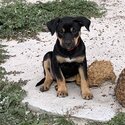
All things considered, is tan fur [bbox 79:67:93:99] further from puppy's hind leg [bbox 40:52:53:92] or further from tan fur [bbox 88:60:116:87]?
puppy's hind leg [bbox 40:52:53:92]

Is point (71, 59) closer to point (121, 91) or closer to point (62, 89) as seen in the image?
point (62, 89)

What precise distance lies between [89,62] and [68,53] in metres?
1.31

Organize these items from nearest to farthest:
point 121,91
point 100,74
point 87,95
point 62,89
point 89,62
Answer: point 121,91, point 87,95, point 62,89, point 100,74, point 89,62

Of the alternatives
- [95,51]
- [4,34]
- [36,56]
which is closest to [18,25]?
[4,34]

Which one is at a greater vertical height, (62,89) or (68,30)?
(68,30)

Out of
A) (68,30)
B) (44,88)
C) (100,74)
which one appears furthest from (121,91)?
(44,88)

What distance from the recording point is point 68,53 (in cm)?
623

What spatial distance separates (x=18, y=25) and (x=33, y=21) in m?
0.43

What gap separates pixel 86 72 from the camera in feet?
20.7

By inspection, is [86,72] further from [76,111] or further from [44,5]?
[44,5]

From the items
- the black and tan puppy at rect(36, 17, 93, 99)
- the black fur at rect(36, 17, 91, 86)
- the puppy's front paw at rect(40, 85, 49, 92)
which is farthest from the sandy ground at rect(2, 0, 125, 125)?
the black fur at rect(36, 17, 91, 86)

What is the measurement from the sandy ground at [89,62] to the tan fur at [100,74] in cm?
9

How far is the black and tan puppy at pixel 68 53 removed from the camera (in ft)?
19.9

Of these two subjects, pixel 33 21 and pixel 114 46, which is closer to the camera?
pixel 114 46
